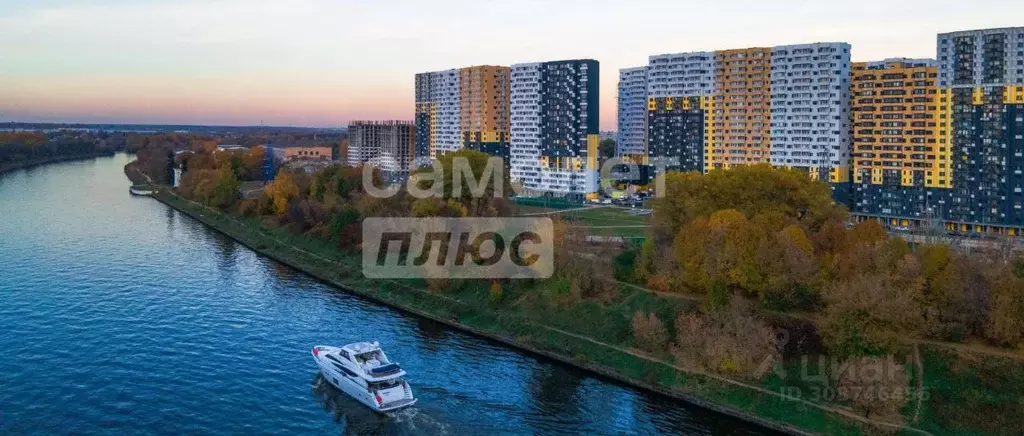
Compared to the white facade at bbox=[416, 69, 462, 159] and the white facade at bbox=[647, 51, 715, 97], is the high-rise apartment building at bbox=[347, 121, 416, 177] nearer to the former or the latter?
the white facade at bbox=[416, 69, 462, 159]

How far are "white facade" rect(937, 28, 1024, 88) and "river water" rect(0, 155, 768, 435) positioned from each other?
16415mm

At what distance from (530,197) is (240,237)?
11519 millimetres

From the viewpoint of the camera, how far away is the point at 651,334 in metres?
13.6

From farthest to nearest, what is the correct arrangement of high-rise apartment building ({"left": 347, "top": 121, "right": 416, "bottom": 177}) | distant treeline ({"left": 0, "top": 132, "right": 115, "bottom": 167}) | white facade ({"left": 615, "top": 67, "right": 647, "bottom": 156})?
distant treeline ({"left": 0, "top": 132, "right": 115, "bottom": 167})
high-rise apartment building ({"left": 347, "top": 121, "right": 416, "bottom": 177})
white facade ({"left": 615, "top": 67, "right": 647, "bottom": 156})

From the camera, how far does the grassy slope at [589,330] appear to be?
11367 millimetres

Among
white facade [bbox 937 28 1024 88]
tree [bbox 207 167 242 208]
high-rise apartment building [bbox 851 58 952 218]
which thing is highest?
white facade [bbox 937 28 1024 88]

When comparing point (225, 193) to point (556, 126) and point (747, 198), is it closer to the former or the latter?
point (556, 126)

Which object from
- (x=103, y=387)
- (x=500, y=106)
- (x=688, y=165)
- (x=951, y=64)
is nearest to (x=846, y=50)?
(x=951, y=64)

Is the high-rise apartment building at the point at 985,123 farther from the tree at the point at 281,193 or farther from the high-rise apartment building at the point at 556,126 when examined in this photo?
the tree at the point at 281,193

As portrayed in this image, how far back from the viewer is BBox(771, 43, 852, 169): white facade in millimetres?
26625

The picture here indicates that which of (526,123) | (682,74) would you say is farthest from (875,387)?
(526,123)

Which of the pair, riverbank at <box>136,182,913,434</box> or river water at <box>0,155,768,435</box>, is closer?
river water at <box>0,155,768,435</box>

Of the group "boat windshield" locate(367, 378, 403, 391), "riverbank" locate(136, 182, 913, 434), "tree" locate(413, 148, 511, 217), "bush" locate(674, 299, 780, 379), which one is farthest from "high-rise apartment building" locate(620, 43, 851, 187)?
"boat windshield" locate(367, 378, 403, 391)

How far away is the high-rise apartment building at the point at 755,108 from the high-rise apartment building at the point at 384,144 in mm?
17873
